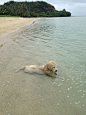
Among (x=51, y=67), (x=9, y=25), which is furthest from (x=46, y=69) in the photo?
(x=9, y=25)

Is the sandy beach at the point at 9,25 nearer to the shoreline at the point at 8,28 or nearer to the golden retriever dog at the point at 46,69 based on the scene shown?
the shoreline at the point at 8,28

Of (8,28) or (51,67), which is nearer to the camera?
(51,67)

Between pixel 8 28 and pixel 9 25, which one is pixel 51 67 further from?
pixel 9 25

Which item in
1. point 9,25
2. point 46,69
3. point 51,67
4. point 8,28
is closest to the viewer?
point 51,67

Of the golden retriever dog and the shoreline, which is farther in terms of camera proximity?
the shoreline

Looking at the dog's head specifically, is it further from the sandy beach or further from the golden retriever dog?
the sandy beach

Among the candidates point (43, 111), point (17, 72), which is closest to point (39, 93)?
point (43, 111)

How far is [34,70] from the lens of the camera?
5.27 meters

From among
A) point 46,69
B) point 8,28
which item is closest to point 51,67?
point 46,69

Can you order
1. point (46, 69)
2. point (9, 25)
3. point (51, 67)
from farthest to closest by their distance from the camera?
point (9, 25) → point (46, 69) → point (51, 67)

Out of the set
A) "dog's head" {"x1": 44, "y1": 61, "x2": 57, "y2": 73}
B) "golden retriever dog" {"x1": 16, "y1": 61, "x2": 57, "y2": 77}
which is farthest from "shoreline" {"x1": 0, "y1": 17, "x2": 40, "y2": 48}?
"dog's head" {"x1": 44, "y1": 61, "x2": 57, "y2": 73}

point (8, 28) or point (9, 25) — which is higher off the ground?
point (9, 25)

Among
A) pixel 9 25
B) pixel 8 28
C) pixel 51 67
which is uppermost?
pixel 9 25

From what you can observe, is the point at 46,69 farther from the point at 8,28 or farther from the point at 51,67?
the point at 8,28
